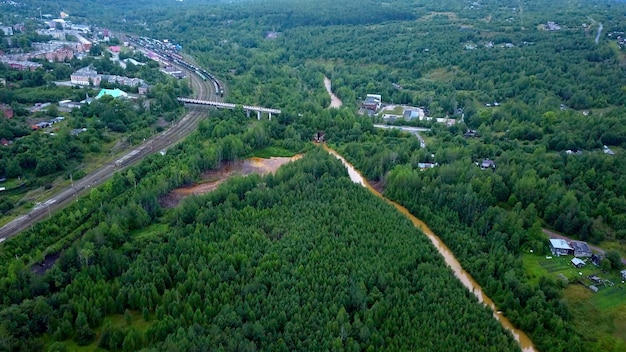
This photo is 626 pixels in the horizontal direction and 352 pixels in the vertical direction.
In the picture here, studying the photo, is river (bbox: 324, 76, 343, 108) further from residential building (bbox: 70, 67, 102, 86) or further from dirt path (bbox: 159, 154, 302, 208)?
residential building (bbox: 70, 67, 102, 86)

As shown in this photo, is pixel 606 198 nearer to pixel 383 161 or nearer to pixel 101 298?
pixel 383 161

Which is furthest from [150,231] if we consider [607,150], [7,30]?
[7,30]

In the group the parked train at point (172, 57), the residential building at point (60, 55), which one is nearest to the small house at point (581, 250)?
the parked train at point (172, 57)

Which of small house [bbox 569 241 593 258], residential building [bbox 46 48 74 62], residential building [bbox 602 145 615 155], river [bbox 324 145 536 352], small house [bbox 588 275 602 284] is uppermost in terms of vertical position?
residential building [bbox 46 48 74 62]

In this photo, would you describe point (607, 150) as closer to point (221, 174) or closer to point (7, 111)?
point (221, 174)

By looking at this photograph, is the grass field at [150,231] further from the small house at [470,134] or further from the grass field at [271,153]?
the small house at [470,134]

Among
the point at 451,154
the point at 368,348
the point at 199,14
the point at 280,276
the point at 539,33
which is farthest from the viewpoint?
the point at 199,14

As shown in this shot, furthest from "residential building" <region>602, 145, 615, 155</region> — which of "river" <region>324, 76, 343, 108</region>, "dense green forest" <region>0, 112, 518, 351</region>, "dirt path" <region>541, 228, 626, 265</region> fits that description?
"river" <region>324, 76, 343, 108</region>

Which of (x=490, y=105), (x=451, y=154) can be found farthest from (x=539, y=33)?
(x=451, y=154)
